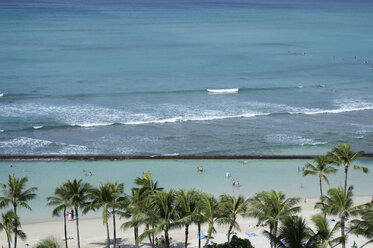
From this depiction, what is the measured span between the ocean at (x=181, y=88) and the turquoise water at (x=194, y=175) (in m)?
3.23

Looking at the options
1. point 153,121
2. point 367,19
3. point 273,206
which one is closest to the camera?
point 273,206

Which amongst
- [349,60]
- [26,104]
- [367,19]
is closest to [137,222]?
[26,104]

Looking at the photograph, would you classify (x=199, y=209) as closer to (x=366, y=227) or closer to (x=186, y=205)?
(x=186, y=205)

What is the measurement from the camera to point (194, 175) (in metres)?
47.4

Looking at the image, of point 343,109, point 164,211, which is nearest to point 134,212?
point 164,211

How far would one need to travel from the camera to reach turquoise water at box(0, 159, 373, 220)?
4444 cm

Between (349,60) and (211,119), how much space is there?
1851 inches

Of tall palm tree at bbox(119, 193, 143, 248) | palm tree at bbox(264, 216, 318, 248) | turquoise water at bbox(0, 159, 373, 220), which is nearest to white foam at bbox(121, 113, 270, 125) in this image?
turquoise water at bbox(0, 159, 373, 220)

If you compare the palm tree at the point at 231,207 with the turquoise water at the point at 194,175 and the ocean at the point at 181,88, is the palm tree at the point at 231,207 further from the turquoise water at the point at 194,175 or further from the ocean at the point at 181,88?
the ocean at the point at 181,88

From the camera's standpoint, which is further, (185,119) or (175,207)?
(185,119)

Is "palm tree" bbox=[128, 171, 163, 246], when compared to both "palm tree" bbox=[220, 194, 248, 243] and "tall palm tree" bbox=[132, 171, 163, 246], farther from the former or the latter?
"palm tree" bbox=[220, 194, 248, 243]

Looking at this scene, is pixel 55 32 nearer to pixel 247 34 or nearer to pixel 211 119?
pixel 247 34

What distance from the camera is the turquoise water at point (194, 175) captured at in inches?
1750

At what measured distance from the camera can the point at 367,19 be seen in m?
173
